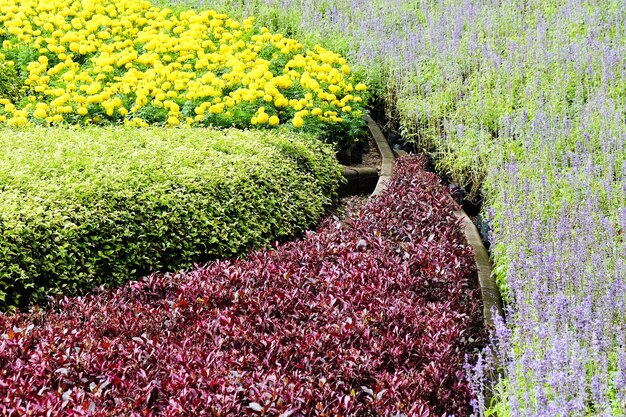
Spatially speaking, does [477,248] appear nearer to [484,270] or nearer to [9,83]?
[484,270]

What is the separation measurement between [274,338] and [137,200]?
163 centimetres

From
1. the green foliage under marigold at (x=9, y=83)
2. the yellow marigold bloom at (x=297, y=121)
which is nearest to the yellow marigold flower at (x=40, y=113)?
the green foliage under marigold at (x=9, y=83)

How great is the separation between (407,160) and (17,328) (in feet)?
12.5

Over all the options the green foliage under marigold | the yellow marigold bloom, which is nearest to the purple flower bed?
the yellow marigold bloom

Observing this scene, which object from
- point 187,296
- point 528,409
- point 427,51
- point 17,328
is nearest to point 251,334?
point 187,296

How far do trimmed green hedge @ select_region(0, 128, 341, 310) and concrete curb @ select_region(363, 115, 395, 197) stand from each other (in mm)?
472

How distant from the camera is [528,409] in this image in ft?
9.68

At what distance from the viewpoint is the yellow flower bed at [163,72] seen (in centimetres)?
711

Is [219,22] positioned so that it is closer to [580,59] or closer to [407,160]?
[407,160]

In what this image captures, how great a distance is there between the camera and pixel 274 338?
4027 mm

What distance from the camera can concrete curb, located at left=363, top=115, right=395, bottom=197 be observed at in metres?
6.88

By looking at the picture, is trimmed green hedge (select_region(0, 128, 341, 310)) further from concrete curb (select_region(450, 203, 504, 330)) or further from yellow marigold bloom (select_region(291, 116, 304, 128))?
concrete curb (select_region(450, 203, 504, 330))

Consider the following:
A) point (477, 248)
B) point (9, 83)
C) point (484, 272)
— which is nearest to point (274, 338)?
point (484, 272)

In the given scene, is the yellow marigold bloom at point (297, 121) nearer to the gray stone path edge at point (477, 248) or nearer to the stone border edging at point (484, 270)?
the gray stone path edge at point (477, 248)
